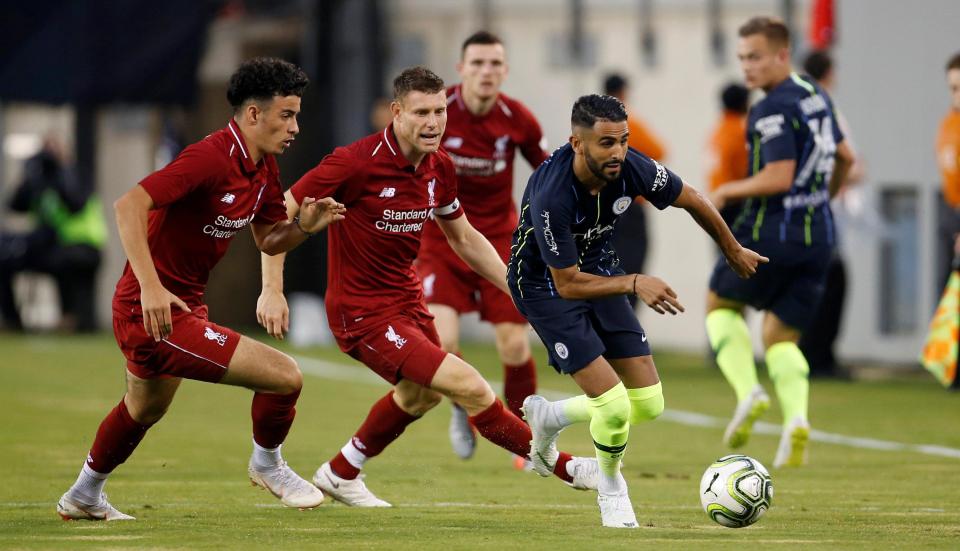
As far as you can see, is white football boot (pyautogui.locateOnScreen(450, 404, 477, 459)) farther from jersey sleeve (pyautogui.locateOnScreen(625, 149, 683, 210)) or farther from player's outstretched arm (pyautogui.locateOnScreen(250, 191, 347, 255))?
jersey sleeve (pyautogui.locateOnScreen(625, 149, 683, 210))

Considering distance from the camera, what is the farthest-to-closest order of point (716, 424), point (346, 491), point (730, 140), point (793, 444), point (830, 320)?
point (830, 320)
point (730, 140)
point (716, 424)
point (793, 444)
point (346, 491)

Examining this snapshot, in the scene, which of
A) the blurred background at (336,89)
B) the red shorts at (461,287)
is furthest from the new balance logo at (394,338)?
the blurred background at (336,89)

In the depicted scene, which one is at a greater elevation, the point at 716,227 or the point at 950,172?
the point at 716,227

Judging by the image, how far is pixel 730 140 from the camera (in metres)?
13.6

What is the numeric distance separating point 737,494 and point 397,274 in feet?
6.00

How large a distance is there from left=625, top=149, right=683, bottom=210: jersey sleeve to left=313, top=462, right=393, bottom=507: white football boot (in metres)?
1.89

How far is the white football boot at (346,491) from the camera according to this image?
25.6ft

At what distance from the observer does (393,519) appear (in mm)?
7285

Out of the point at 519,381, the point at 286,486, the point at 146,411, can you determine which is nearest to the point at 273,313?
the point at 146,411

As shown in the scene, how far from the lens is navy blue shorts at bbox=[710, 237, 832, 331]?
938cm

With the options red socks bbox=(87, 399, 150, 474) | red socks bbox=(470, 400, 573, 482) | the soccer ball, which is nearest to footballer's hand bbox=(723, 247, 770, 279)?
the soccer ball

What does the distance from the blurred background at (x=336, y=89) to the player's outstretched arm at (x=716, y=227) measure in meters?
8.55

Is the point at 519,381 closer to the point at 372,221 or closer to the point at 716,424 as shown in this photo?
the point at 372,221

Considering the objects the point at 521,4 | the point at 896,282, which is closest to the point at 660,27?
the point at 521,4
